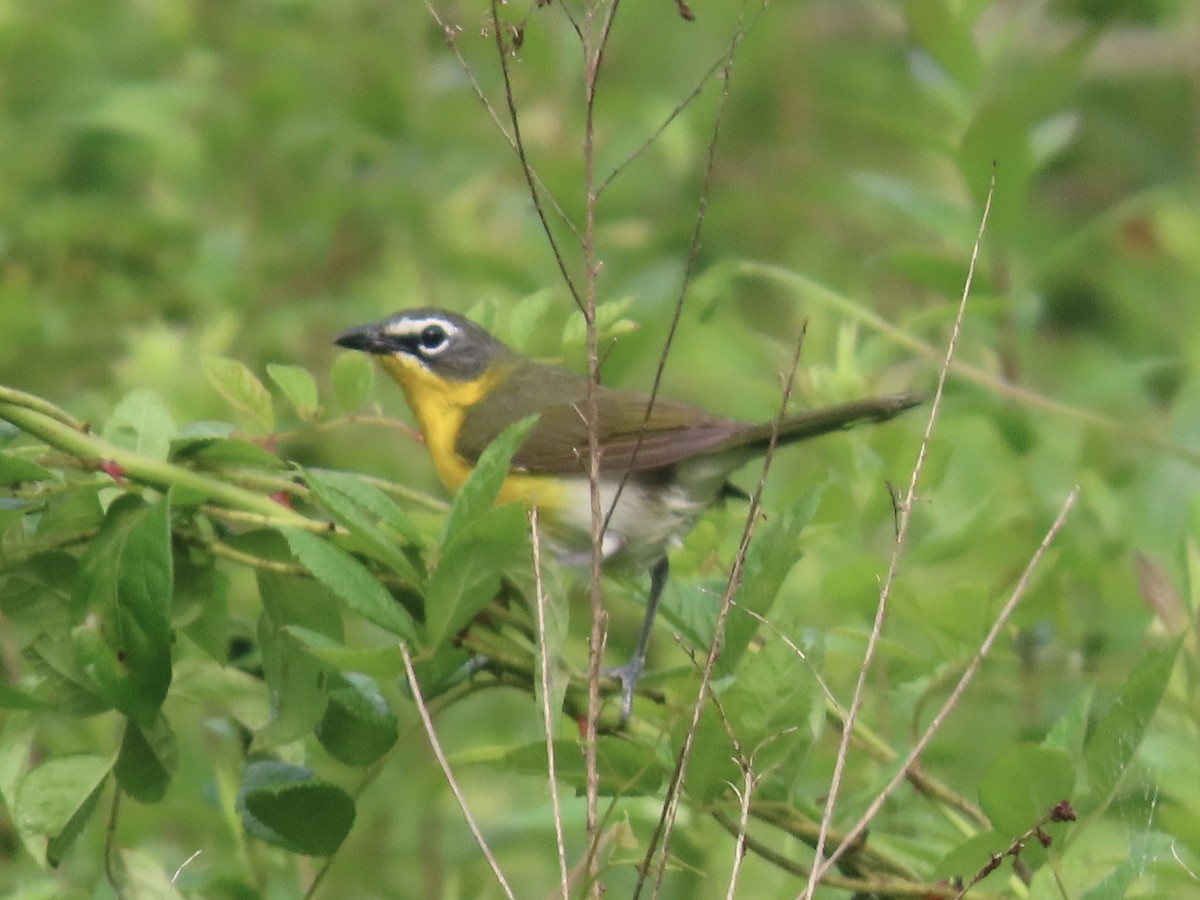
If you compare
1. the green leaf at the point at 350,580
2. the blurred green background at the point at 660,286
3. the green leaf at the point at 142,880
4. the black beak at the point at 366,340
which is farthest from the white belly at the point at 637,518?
the green leaf at the point at 350,580

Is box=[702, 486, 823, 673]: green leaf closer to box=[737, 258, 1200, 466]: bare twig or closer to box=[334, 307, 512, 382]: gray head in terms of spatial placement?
box=[737, 258, 1200, 466]: bare twig

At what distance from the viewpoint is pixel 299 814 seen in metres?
2.28

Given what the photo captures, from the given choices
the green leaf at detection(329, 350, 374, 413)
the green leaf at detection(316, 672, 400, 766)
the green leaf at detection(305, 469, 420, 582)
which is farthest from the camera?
the green leaf at detection(329, 350, 374, 413)

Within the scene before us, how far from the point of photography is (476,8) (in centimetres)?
548

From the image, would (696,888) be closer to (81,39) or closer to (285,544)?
(285,544)

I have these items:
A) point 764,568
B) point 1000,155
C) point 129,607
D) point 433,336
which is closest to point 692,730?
point 764,568

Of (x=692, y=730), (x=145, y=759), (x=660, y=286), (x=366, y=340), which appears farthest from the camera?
(x=660, y=286)

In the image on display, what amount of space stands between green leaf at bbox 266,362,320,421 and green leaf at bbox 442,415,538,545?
0.55m

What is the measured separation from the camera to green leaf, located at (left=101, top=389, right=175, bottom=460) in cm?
230

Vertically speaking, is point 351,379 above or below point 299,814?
above

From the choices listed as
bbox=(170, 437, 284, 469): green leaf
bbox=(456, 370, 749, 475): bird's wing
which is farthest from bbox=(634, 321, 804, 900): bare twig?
bbox=(456, 370, 749, 475): bird's wing

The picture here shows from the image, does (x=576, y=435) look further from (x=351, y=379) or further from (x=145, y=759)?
(x=145, y=759)

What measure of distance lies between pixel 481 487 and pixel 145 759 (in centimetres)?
66

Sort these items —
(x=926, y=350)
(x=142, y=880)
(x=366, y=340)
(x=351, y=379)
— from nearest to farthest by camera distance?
(x=142, y=880) → (x=351, y=379) → (x=926, y=350) → (x=366, y=340)
